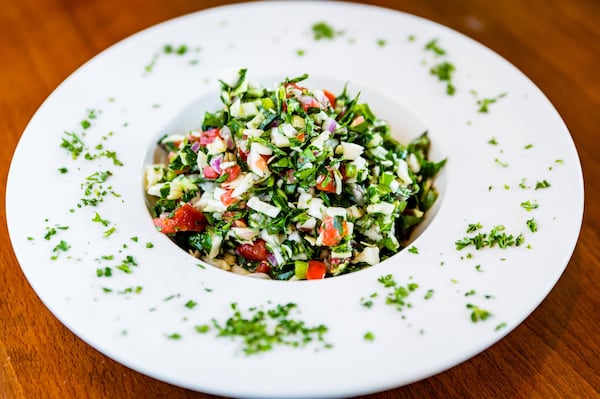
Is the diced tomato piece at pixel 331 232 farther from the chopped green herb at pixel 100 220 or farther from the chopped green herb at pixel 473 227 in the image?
the chopped green herb at pixel 100 220

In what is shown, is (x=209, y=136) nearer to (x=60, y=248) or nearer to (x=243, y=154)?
(x=243, y=154)

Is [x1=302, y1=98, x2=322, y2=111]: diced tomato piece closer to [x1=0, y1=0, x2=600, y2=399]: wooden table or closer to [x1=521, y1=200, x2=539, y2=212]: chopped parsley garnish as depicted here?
[x1=521, y1=200, x2=539, y2=212]: chopped parsley garnish

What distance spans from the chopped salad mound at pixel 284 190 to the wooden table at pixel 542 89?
0.44 metres

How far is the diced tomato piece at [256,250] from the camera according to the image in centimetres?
193

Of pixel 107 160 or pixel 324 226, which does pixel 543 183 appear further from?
pixel 107 160

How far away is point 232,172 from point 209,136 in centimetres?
19

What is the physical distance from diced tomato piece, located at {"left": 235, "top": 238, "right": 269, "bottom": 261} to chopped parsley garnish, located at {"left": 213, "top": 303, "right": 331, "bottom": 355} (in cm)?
34

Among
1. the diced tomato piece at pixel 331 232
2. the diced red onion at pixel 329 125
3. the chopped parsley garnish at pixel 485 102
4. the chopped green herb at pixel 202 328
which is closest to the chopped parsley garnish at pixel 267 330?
the chopped green herb at pixel 202 328

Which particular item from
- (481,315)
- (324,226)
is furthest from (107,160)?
(481,315)

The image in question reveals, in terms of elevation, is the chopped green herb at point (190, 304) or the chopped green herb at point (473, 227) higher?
the chopped green herb at point (190, 304)

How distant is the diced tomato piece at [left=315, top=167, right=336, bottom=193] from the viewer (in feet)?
6.23

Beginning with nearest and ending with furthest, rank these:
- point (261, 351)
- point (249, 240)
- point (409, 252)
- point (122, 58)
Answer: point (261, 351) < point (409, 252) < point (249, 240) < point (122, 58)

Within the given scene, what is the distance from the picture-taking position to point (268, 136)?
1962 millimetres

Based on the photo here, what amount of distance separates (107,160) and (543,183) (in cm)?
138
